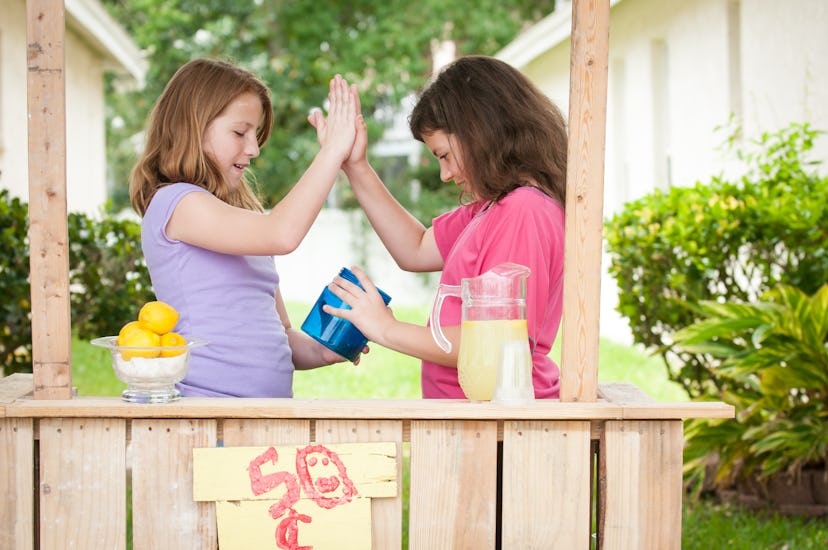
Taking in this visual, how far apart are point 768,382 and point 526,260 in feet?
8.71

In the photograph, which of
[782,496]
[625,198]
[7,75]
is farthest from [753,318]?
[7,75]

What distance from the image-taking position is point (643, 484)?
7.22ft

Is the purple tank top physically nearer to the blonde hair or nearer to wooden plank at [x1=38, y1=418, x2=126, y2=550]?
the blonde hair

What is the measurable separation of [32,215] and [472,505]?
111cm

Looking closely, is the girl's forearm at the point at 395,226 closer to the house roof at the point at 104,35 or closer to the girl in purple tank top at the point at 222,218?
the girl in purple tank top at the point at 222,218

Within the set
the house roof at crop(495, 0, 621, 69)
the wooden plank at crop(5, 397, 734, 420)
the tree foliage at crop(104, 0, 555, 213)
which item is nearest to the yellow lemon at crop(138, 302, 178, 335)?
the wooden plank at crop(5, 397, 734, 420)

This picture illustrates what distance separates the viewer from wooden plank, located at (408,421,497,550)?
2.20 meters

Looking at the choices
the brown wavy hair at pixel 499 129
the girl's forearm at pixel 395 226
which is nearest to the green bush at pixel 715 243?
the girl's forearm at pixel 395 226

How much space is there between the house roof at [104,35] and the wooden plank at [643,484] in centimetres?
883

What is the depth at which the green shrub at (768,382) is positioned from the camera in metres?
4.38

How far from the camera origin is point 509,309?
2219 mm

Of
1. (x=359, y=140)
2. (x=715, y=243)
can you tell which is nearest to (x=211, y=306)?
(x=359, y=140)

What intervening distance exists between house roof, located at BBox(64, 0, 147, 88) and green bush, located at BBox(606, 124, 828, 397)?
6.51 meters

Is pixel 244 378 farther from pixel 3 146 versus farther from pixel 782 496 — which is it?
pixel 3 146
